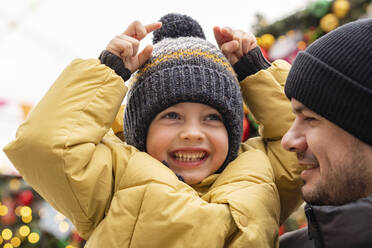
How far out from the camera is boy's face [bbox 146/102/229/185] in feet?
4.54

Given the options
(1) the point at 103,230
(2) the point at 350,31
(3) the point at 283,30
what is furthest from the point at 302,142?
(3) the point at 283,30

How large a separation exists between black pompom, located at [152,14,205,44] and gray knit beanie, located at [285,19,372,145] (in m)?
0.62

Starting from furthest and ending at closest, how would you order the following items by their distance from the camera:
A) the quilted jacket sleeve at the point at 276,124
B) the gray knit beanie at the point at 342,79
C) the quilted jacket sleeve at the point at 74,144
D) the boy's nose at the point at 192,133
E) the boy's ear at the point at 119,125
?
the boy's ear at the point at 119,125, the quilted jacket sleeve at the point at 276,124, the boy's nose at the point at 192,133, the quilted jacket sleeve at the point at 74,144, the gray knit beanie at the point at 342,79

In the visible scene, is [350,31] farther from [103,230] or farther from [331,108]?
[103,230]

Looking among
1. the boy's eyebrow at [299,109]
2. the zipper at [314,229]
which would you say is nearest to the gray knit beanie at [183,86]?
the boy's eyebrow at [299,109]

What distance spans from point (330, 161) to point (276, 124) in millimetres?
445

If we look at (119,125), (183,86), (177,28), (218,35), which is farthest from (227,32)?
(119,125)

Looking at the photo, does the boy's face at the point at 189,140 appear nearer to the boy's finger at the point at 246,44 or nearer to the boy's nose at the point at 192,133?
the boy's nose at the point at 192,133

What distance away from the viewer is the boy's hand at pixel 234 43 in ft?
5.28

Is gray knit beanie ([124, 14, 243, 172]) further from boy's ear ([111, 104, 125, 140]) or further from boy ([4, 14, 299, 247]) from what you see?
boy's ear ([111, 104, 125, 140])

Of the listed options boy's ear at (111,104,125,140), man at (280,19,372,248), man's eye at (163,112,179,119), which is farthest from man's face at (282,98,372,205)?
boy's ear at (111,104,125,140)

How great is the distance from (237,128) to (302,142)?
1.17ft

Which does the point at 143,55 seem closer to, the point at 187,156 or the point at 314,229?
the point at 187,156

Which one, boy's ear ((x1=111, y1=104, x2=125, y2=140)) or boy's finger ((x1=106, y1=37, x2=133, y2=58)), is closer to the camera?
boy's finger ((x1=106, y1=37, x2=133, y2=58))
